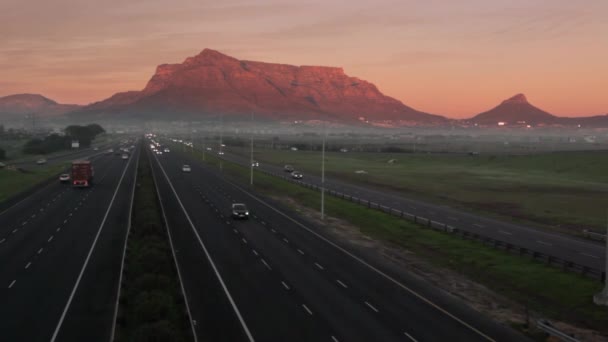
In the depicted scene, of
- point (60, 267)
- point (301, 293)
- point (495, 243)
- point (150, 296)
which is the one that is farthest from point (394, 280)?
point (60, 267)

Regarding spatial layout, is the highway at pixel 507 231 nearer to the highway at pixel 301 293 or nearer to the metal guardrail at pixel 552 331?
the highway at pixel 301 293

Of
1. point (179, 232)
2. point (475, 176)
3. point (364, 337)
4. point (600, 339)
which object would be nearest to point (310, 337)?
point (364, 337)

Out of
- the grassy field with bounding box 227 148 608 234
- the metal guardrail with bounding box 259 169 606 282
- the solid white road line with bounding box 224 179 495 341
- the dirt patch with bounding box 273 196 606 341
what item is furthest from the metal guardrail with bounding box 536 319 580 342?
the grassy field with bounding box 227 148 608 234

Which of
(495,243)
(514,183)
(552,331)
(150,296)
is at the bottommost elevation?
(514,183)

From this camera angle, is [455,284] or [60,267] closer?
[455,284]

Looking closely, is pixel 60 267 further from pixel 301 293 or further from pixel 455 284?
pixel 455 284
